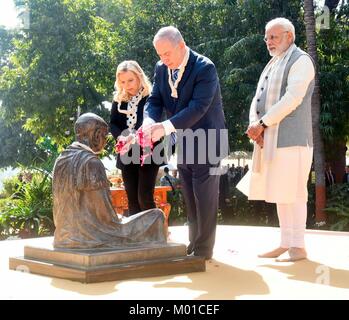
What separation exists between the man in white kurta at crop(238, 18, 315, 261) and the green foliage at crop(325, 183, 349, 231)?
21.5ft

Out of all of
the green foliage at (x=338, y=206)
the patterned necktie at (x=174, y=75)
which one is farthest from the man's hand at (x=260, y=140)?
the green foliage at (x=338, y=206)

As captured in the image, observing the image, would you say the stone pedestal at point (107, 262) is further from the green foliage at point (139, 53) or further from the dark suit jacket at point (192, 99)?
the green foliage at point (139, 53)

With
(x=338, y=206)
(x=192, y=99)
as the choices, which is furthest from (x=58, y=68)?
(x=192, y=99)

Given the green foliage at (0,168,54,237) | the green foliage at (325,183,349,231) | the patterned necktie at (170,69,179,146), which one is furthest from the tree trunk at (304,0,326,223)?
the patterned necktie at (170,69,179,146)

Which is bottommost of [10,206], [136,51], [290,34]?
[10,206]

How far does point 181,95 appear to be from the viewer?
5055 mm

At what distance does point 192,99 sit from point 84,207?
1193 mm

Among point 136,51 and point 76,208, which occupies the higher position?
point 136,51

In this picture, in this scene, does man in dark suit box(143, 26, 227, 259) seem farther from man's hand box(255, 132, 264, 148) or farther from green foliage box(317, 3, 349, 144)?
green foliage box(317, 3, 349, 144)

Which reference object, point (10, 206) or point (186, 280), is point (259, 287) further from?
point (10, 206)

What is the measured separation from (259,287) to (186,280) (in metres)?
0.50

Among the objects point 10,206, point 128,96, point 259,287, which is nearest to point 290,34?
point 128,96

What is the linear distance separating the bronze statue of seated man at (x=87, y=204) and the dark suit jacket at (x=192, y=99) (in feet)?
2.11

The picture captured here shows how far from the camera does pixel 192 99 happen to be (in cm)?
491
